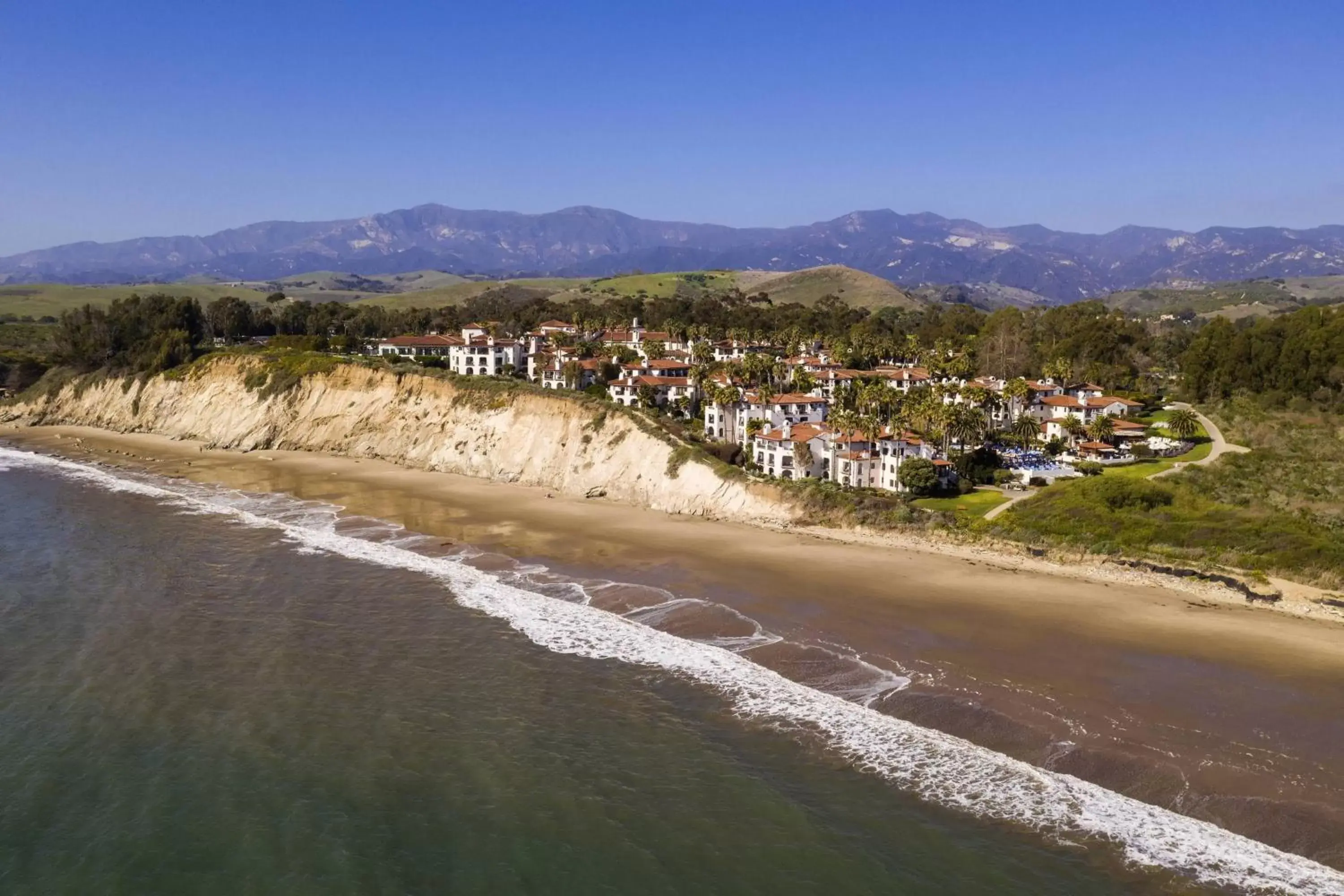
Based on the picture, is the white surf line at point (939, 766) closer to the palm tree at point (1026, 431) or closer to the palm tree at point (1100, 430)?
the palm tree at point (1026, 431)

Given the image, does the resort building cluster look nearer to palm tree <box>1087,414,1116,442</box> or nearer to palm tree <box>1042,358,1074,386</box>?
palm tree <box>1087,414,1116,442</box>

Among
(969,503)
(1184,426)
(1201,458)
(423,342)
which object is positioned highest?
(423,342)

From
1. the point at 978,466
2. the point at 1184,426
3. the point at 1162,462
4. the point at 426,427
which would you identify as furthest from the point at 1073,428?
the point at 426,427

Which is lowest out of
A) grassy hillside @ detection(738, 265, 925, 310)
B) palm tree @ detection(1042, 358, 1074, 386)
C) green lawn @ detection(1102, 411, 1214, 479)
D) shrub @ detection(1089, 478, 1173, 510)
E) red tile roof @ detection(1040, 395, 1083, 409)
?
green lawn @ detection(1102, 411, 1214, 479)

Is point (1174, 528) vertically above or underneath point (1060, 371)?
underneath

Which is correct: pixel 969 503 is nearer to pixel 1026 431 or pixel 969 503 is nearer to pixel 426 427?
pixel 1026 431

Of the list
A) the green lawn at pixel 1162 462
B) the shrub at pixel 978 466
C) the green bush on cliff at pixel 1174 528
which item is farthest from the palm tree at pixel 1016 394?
the green bush on cliff at pixel 1174 528

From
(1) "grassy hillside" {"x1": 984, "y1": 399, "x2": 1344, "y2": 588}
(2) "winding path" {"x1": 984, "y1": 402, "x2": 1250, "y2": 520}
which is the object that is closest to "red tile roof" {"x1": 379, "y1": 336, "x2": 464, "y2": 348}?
(2) "winding path" {"x1": 984, "y1": 402, "x2": 1250, "y2": 520}
